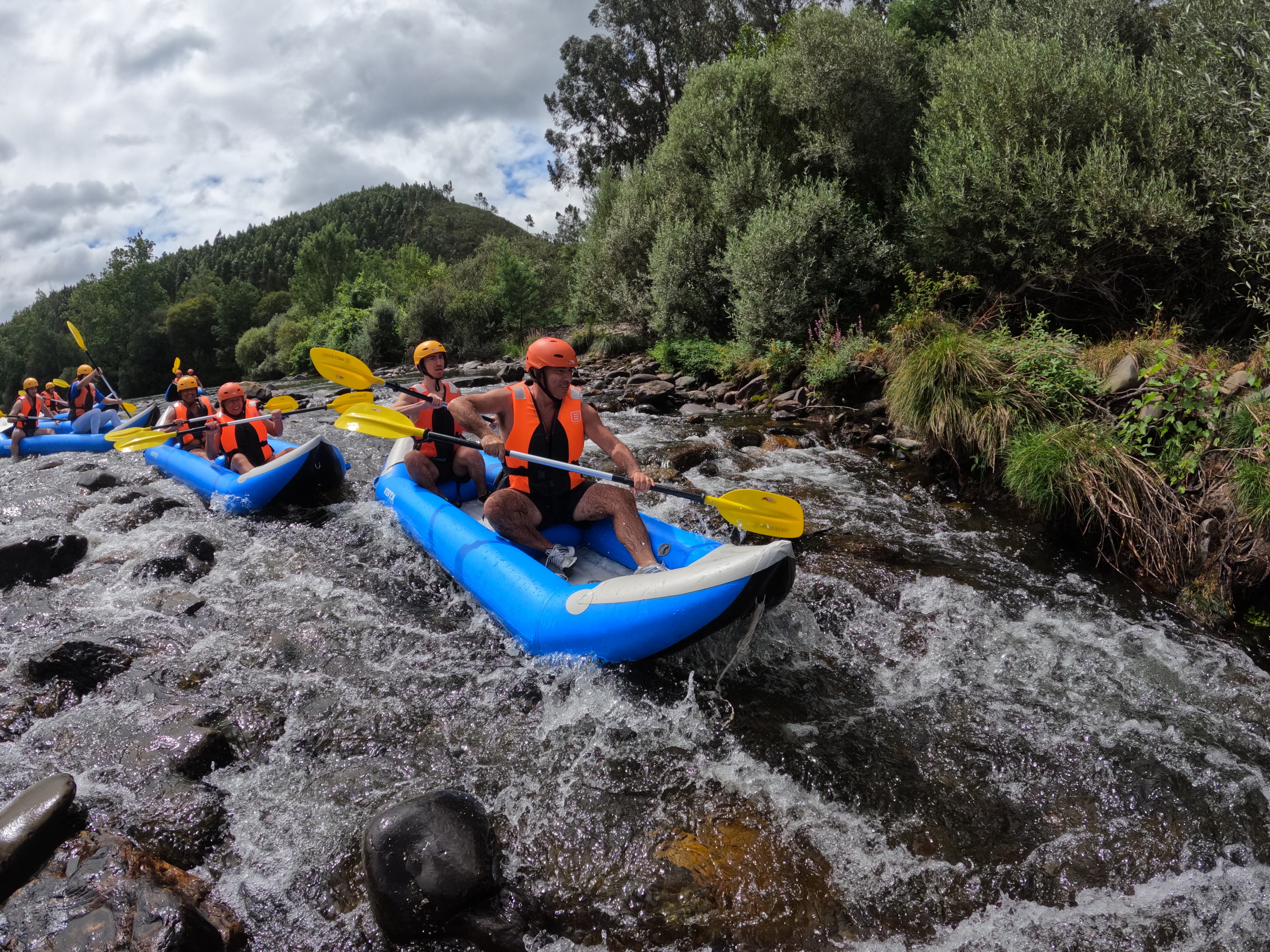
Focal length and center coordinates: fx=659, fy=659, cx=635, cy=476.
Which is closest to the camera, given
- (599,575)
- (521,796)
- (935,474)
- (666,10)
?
(521,796)

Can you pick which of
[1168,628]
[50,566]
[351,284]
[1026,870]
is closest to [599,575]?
[1026,870]

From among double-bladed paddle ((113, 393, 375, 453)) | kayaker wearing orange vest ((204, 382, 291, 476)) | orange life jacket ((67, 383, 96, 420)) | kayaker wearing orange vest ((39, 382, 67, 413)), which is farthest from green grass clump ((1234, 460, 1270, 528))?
kayaker wearing orange vest ((39, 382, 67, 413))

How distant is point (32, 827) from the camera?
206 cm

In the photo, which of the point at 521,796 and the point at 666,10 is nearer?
the point at 521,796

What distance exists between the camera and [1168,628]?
3434 millimetres

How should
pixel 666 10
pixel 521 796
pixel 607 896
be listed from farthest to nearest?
1. pixel 666 10
2. pixel 521 796
3. pixel 607 896

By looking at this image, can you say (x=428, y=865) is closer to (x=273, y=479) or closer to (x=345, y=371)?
(x=345, y=371)

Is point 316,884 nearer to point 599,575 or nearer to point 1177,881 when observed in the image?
point 599,575

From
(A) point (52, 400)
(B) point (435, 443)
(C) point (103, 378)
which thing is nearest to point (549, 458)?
(B) point (435, 443)

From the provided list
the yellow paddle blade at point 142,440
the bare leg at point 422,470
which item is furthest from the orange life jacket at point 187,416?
the bare leg at point 422,470

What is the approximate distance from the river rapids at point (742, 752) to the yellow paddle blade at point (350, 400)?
4.57 feet

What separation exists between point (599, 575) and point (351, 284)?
33695mm

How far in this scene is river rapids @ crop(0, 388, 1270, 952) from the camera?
2.03 meters

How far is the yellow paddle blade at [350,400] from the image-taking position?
504 cm
